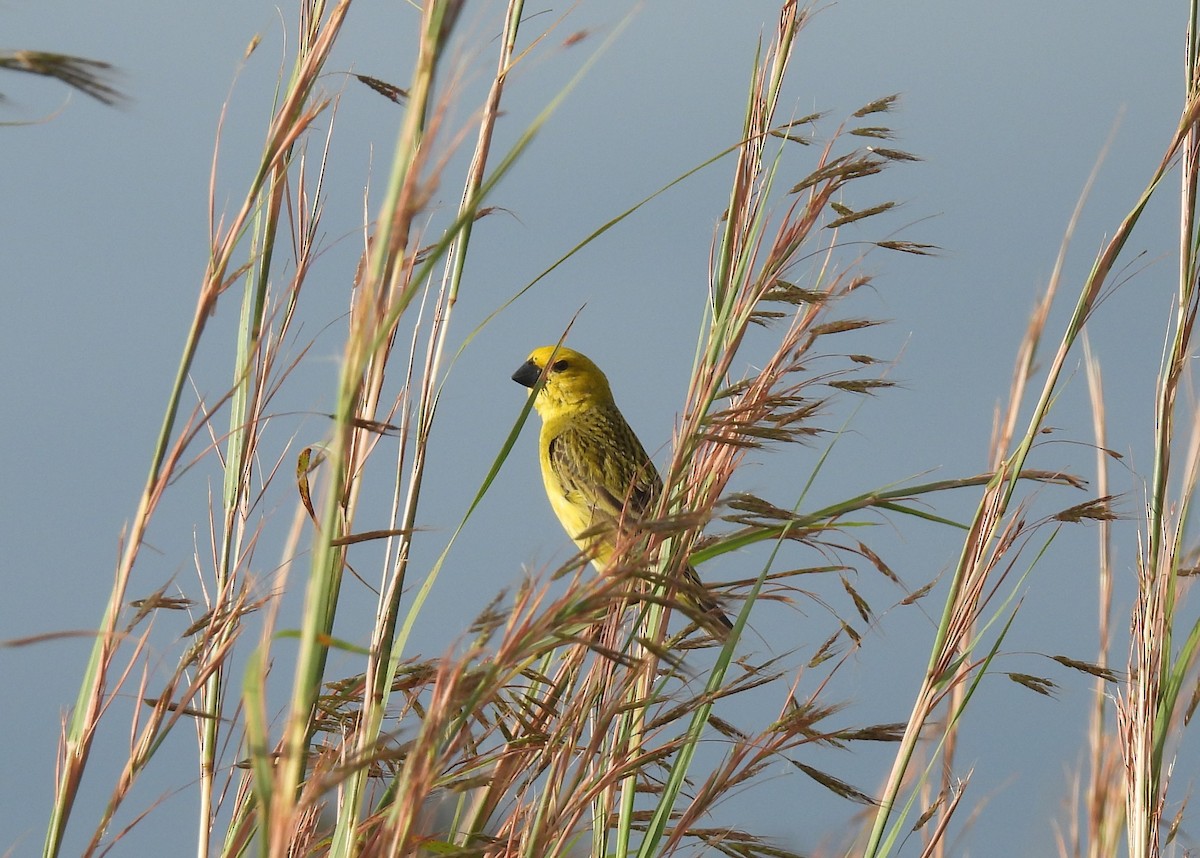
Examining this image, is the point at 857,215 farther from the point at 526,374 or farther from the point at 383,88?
the point at 526,374

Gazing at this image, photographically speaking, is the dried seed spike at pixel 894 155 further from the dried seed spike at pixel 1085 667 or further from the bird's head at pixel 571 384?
the bird's head at pixel 571 384

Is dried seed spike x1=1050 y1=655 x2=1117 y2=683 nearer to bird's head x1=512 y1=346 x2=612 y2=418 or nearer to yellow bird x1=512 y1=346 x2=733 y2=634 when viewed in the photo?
yellow bird x1=512 y1=346 x2=733 y2=634

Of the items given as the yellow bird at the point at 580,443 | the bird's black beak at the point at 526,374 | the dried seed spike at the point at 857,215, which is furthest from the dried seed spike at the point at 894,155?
the bird's black beak at the point at 526,374

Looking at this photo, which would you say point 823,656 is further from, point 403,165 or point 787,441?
point 403,165

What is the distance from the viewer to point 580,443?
16.4 feet

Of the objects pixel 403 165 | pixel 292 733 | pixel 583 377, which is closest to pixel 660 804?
pixel 292 733

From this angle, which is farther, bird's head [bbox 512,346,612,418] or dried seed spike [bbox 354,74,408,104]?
bird's head [bbox 512,346,612,418]

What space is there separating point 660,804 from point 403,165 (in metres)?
1.04

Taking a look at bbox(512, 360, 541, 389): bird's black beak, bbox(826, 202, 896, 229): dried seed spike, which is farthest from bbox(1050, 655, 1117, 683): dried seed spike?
bbox(512, 360, 541, 389): bird's black beak

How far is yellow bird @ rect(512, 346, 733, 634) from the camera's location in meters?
4.82

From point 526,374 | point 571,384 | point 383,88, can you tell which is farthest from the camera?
point 571,384

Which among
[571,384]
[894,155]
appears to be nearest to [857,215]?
[894,155]

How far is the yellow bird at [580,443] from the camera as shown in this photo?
4816 millimetres

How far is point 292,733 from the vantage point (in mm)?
949
